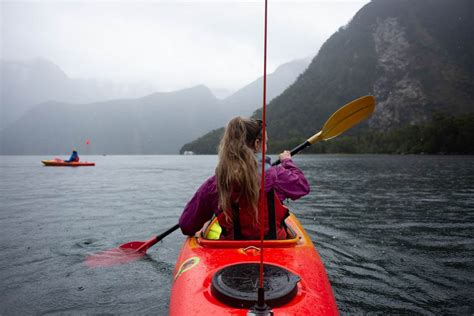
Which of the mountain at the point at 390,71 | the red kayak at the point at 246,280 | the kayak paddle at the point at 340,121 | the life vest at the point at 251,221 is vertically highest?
the mountain at the point at 390,71

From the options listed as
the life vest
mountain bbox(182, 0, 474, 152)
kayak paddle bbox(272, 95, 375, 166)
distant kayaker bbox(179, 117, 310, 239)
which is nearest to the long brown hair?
distant kayaker bbox(179, 117, 310, 239)

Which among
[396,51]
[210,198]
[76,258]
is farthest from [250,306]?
[396,51]

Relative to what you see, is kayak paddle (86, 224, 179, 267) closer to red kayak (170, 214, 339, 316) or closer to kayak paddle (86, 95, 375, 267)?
kayak paddle (86, 95, 375, 267)

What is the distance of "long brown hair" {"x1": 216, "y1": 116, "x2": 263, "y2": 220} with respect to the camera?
9.95 ft

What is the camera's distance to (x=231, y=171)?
9.92 feet

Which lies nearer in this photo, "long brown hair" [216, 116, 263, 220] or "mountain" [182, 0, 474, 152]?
"long brown hair" [216, 116, 263, 220]

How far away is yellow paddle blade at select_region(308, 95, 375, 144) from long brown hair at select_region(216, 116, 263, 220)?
102 inches

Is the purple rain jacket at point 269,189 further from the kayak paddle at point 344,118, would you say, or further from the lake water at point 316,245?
the kayak paddle at point 344,118

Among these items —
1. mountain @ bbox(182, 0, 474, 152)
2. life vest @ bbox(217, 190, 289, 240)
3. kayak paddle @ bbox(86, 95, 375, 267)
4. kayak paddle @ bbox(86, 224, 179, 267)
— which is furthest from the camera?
mountain @ bbox(182, 0, 474, 152)

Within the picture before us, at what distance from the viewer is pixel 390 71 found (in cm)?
13188

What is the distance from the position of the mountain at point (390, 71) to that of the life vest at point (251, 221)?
105412mm

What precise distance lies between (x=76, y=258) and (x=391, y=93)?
448 ft

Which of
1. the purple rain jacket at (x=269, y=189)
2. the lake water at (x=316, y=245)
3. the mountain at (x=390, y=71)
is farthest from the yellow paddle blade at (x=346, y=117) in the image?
the mountain at (x=390, y=71)

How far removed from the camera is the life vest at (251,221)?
319 centimetres
